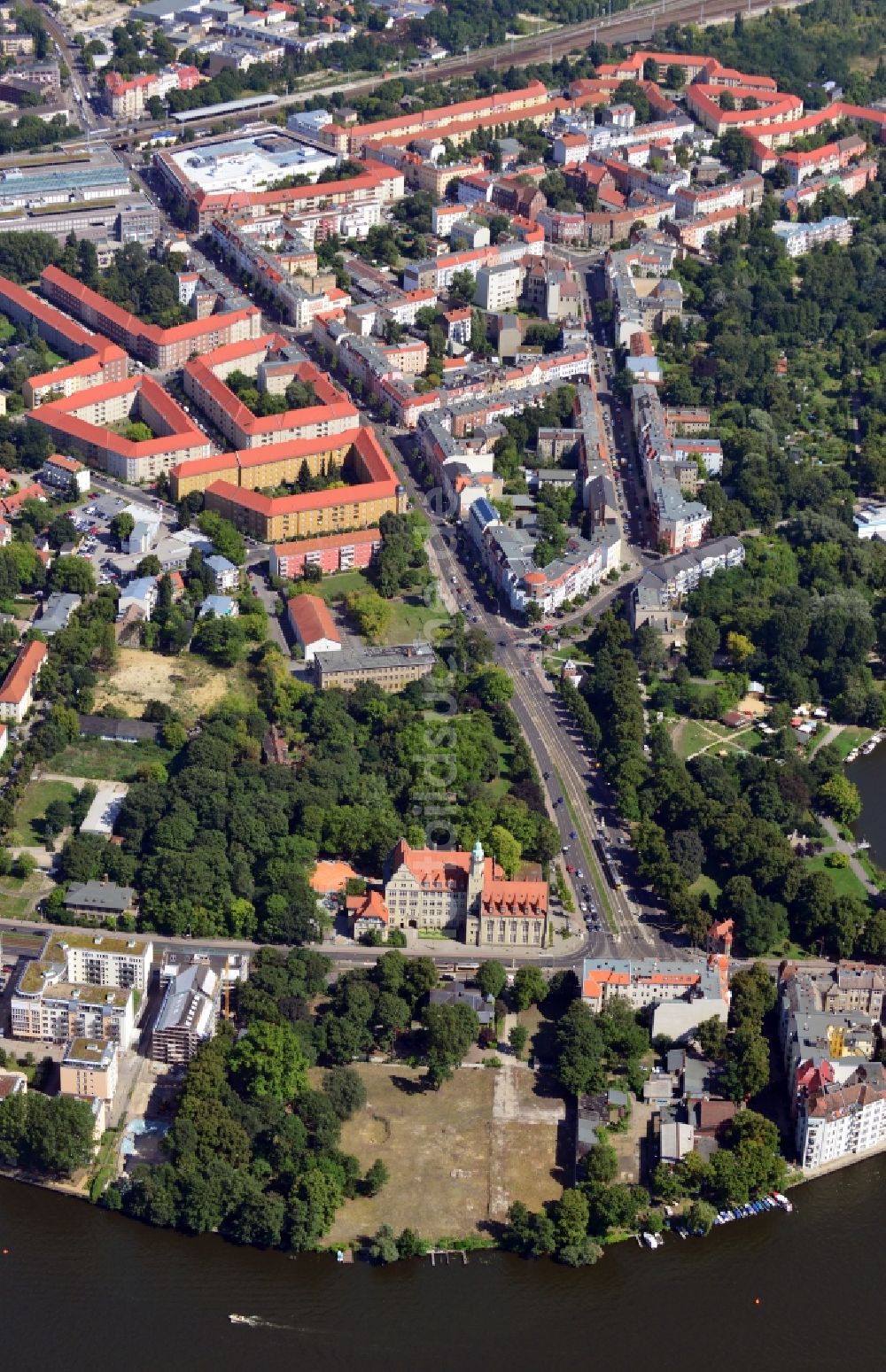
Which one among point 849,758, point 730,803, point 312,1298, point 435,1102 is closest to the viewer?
point 312,1298

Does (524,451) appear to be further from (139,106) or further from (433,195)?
(139,106)

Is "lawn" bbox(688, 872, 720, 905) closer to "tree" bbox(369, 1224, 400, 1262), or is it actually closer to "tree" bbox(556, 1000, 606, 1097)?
"tree" bbox(556, 1000, 606, 1097)

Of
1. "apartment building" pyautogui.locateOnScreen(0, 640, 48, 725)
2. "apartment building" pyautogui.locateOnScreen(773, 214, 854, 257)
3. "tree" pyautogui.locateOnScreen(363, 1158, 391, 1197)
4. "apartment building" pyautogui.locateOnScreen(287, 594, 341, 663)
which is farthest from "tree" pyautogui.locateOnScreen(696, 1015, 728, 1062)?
"apartment building" pyautogui.locateOnScreen(773, 214, 854, 257)

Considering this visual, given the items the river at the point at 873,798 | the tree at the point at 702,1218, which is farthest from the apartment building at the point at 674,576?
the tree at the point at 702,1218

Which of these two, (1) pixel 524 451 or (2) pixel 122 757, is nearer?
(2) pixel 122 757

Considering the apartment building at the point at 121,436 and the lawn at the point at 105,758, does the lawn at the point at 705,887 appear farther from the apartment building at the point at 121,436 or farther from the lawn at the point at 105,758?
the apartment building at the point at 121,436

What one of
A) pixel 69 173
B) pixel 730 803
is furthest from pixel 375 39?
pixel 730 803

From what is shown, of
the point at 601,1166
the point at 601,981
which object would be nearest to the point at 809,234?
the point at 601,981
